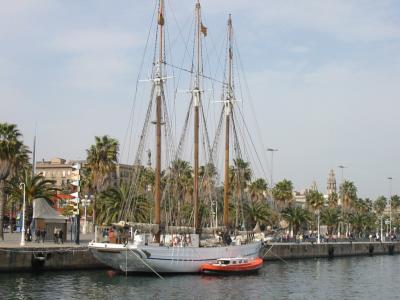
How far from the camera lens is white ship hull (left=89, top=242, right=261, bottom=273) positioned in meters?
59.1

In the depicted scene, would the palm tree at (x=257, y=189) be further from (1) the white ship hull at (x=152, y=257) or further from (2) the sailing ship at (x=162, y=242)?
(1) the white ship hull at (x=152, y=257)

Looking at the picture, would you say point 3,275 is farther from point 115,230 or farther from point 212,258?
point 212,258

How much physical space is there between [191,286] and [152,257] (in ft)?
22.9

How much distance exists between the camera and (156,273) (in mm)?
60719

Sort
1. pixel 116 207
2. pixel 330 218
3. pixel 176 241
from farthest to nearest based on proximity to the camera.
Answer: pixel 330 218
pixel 116 207
pixel 176 241

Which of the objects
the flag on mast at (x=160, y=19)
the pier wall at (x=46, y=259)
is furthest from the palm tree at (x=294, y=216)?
the pier wall at (x=46, y=259)

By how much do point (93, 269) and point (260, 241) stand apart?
2459 centimetres

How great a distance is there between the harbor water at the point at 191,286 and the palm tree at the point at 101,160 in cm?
3346

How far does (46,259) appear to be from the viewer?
5947 cm

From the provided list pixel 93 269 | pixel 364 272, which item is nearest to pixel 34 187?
pixel 93 269

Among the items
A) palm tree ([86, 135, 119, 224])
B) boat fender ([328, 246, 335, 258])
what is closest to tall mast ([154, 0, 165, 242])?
palm tree ([86, 135, 119, 224])

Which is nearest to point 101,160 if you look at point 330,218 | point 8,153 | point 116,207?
point 116,207

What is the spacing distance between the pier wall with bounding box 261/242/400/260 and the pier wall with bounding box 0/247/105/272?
35.7 metres

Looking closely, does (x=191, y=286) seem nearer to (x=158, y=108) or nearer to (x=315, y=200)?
(x=158, y=108)
